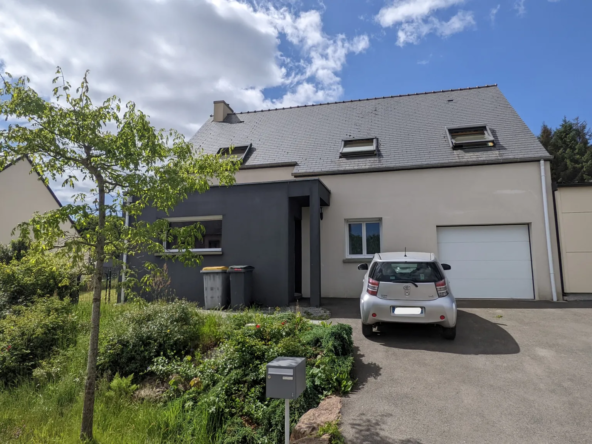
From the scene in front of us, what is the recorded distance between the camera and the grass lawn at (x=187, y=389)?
4152 millimetres

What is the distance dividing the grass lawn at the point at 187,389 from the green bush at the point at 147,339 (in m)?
0.02

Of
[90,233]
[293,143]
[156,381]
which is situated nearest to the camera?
[90,233]

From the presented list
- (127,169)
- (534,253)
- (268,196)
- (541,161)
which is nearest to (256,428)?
(127,169)

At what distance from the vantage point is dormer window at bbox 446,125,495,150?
11.4 metres

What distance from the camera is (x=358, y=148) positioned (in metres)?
12.5

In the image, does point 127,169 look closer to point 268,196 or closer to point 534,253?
point 268,196

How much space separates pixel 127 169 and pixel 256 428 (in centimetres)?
325

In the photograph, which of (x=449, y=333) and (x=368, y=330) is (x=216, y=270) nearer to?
(x=368, y=330)

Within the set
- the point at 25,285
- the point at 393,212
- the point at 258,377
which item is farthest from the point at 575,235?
the point at 25,285

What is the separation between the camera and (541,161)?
34.3 ft

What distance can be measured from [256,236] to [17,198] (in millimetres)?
15096

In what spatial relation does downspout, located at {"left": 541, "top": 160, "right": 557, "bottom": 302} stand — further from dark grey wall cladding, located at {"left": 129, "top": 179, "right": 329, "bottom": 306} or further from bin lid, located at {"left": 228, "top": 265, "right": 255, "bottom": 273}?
bin lid, located at {"left": 228, "top": 265, "right": 255, "bottom": 273}

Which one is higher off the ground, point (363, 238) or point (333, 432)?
point (363, 238)

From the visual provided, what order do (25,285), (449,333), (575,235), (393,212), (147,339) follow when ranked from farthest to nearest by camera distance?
1. (393,212)
2. (575,235)
3. (25,285)
4. (449,333)
5. (147,339)
